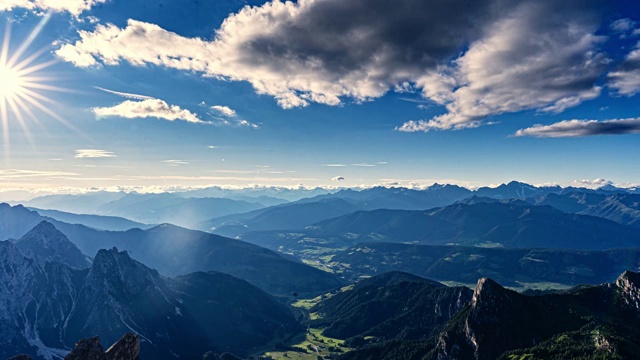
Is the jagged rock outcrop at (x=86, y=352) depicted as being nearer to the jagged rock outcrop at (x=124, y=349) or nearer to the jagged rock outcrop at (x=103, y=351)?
the jagged rock outcrop at (x=103, y=351)

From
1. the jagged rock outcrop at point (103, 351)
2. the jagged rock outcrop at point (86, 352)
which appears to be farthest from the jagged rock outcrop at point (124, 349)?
the jagged rock outcrop at point (86, 352)

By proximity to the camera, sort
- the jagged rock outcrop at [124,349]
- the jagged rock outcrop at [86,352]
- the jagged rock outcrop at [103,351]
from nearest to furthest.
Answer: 1. the jagged rock outcrop at [86,352]
2. the jagged rock outcrop at [103,351]
3. the jagged rock outcrop at [124,349]

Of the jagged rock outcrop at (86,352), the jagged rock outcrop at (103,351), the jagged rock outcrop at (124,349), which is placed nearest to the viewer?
the jagged rock outcrop at (86,352)

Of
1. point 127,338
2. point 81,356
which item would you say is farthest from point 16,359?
point 127,338

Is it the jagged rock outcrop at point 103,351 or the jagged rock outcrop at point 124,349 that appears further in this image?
the jagged rock outcrop at point 124,349

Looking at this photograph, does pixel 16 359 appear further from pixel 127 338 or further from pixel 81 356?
pixel 127 338

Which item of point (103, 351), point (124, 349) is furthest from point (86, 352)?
point (124, 349)

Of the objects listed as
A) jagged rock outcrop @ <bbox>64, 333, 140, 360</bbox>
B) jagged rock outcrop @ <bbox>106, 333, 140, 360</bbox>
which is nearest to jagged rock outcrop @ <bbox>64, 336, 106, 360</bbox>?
jagged rock outcrop @ <bbox>64, 333, 140, 360</bbox>

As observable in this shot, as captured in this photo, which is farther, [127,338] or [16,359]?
[127,338]
